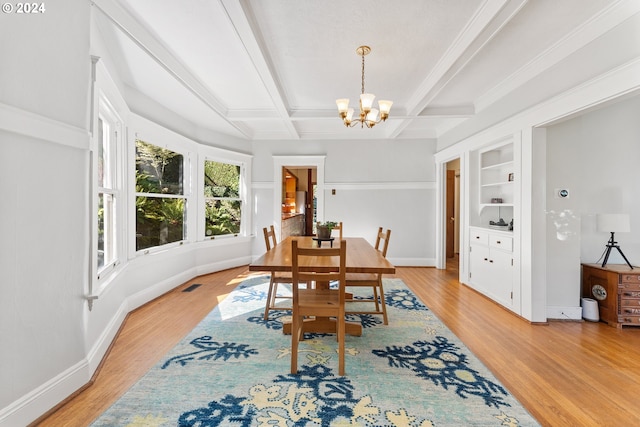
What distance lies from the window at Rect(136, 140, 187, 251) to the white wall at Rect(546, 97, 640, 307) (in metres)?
4.79

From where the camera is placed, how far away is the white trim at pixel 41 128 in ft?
4.70

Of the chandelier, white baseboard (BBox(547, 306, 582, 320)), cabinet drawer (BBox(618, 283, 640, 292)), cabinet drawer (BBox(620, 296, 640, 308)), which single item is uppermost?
the chandelier

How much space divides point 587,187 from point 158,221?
5317 millimetres

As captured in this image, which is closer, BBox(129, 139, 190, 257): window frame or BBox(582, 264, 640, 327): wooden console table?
BBox(582, 264, 640, 327): wooden console table

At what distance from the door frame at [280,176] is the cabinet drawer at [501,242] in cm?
299

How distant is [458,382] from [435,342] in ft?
1.92

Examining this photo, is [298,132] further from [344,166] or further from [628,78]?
[628,78]

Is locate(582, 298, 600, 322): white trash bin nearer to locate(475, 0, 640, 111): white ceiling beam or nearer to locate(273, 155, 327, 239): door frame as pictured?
locate(475, 0, 640, 111): white ceiling beam

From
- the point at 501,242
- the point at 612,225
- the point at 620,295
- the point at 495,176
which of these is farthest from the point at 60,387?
the point at 495,176

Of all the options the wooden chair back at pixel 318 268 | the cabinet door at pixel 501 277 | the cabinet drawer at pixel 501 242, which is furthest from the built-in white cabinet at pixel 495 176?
the wooden chair back at pixel 318 268

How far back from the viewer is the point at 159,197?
3.92 m

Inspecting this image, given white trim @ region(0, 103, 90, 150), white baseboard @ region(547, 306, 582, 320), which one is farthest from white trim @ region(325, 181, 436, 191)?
white trim @ region(0, 103, 90, 150)

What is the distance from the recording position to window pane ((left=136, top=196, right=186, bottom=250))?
3.55 metres

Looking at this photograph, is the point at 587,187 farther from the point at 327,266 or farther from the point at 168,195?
the point at 168,195
